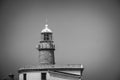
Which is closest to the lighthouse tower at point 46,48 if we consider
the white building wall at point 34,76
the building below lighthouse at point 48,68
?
the building below lighthouse at point 48,68

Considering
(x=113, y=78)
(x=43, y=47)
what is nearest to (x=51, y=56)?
(x=43, y=47)

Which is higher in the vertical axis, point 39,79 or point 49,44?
point 49,44

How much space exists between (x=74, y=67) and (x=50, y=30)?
7.27 meters

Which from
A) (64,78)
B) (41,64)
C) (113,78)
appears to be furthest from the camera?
(113,78)

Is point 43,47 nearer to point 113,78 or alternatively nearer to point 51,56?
point 51,56

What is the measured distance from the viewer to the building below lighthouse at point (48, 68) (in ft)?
231

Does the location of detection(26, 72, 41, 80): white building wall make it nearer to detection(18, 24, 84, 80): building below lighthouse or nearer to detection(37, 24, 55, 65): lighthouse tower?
detection(18, 24, 84, 80): building below lighthouse

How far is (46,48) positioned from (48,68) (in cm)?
415

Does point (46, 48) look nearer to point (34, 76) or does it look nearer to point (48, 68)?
point (48, 68)

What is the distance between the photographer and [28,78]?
241ft

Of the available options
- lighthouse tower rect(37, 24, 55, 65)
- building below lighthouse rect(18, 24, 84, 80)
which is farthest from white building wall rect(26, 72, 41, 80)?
lighthouse tower rect(37, 24, 55, 65)

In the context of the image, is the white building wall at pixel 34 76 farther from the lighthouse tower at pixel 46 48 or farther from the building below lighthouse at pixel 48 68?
the lighthouse tower at pixel 46 48

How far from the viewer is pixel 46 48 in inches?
2960

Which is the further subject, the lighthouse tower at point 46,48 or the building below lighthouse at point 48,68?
the lighthouse tower at point 46,48
